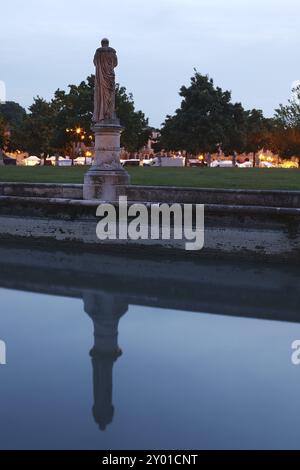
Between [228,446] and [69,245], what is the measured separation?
327 inches

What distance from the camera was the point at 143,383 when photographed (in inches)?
193

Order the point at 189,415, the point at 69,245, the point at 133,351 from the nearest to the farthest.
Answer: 1. the point at 189,415
2. the point at 133,351
3. the point at 69,245

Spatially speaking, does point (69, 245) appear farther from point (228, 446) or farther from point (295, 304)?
point (228, 446)

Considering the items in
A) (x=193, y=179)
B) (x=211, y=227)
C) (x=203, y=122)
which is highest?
(x=203, y=122)

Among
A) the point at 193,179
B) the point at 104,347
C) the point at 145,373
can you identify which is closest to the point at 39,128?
the point at 193,179

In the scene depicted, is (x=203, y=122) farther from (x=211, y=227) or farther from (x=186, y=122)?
(x=211, y=227)

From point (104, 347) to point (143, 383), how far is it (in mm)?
1062

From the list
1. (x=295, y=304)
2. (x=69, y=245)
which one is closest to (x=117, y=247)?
(x=69, y=245)

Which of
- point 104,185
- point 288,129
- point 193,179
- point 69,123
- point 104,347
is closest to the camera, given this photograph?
point 104,347

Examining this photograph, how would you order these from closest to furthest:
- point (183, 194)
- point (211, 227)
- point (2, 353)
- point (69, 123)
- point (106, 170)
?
point (2, 353) < point (211, 227) < point (106, 170) < point (183, 194) < point (69, 123)

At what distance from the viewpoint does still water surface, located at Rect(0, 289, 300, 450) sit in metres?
3.98

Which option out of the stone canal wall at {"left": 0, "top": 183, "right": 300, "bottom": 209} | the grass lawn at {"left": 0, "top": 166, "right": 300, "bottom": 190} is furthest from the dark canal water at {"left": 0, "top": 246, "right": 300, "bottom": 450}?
the grass lawn at {"left": 0, "top": 166, "right": 300, "bottom": 190}

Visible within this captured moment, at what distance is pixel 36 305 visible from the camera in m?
7.52

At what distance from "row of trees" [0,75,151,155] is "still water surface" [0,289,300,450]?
40.9m
